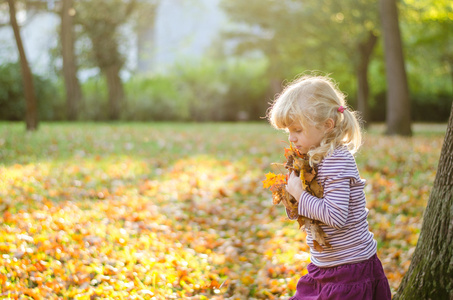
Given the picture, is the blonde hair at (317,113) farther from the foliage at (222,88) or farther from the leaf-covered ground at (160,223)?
the foliage at (222,88)

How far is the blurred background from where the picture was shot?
1886 cm

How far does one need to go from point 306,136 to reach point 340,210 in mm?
452

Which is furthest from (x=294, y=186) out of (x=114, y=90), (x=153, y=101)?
(x=153, y=101)

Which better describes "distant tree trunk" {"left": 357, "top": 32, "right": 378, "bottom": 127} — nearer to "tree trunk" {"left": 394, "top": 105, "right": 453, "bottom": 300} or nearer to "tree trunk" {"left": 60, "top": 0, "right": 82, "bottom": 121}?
"tree trunk" {"left": 60, "top": 0, "right": 82, "bottom": 121}

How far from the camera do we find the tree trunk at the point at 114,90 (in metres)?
21.6

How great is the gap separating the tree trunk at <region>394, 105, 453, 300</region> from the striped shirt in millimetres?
350

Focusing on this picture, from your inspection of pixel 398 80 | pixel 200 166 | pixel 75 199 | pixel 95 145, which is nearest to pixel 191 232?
pixel 75 199

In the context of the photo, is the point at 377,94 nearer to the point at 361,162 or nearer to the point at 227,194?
the point at 361,162

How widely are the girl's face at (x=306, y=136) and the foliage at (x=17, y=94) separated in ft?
59.9

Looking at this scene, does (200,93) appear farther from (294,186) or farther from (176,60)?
(294,186)

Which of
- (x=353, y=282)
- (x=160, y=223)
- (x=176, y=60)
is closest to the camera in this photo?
(x=353, y=282)

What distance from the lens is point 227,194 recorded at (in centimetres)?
762

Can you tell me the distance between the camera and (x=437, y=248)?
8.63 feet

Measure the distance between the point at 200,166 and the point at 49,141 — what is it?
3841 mm
